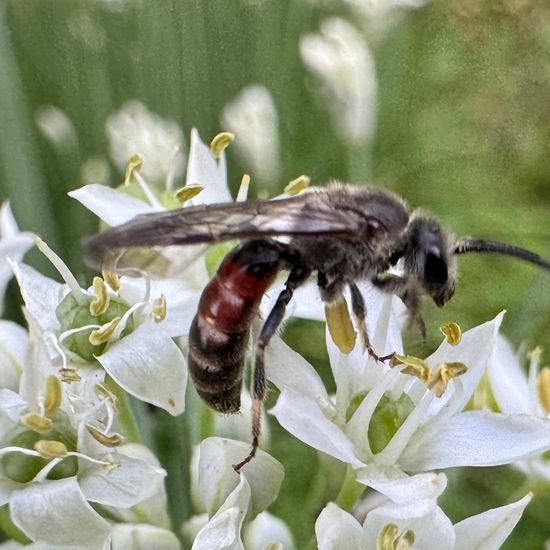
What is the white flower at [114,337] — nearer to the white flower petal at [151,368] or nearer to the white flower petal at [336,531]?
the white flower petal at [151,368]

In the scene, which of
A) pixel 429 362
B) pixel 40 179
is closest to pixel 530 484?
pixel 429 362

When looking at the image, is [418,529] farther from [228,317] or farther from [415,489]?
[228,317]

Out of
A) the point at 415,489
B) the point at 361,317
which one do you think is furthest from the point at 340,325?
the point at 415,489

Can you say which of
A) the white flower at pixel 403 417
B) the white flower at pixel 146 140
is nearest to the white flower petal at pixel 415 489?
the white flower at pixel 403 417

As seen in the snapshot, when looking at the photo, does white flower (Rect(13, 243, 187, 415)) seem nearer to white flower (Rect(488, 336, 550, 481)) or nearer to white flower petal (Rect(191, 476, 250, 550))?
white flower petal (Rect(191, 476, 250, 550))

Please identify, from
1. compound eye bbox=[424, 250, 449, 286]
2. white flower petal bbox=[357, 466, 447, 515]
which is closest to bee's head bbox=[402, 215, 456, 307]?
compound eye bbox=[424, 250, 449, 286]
